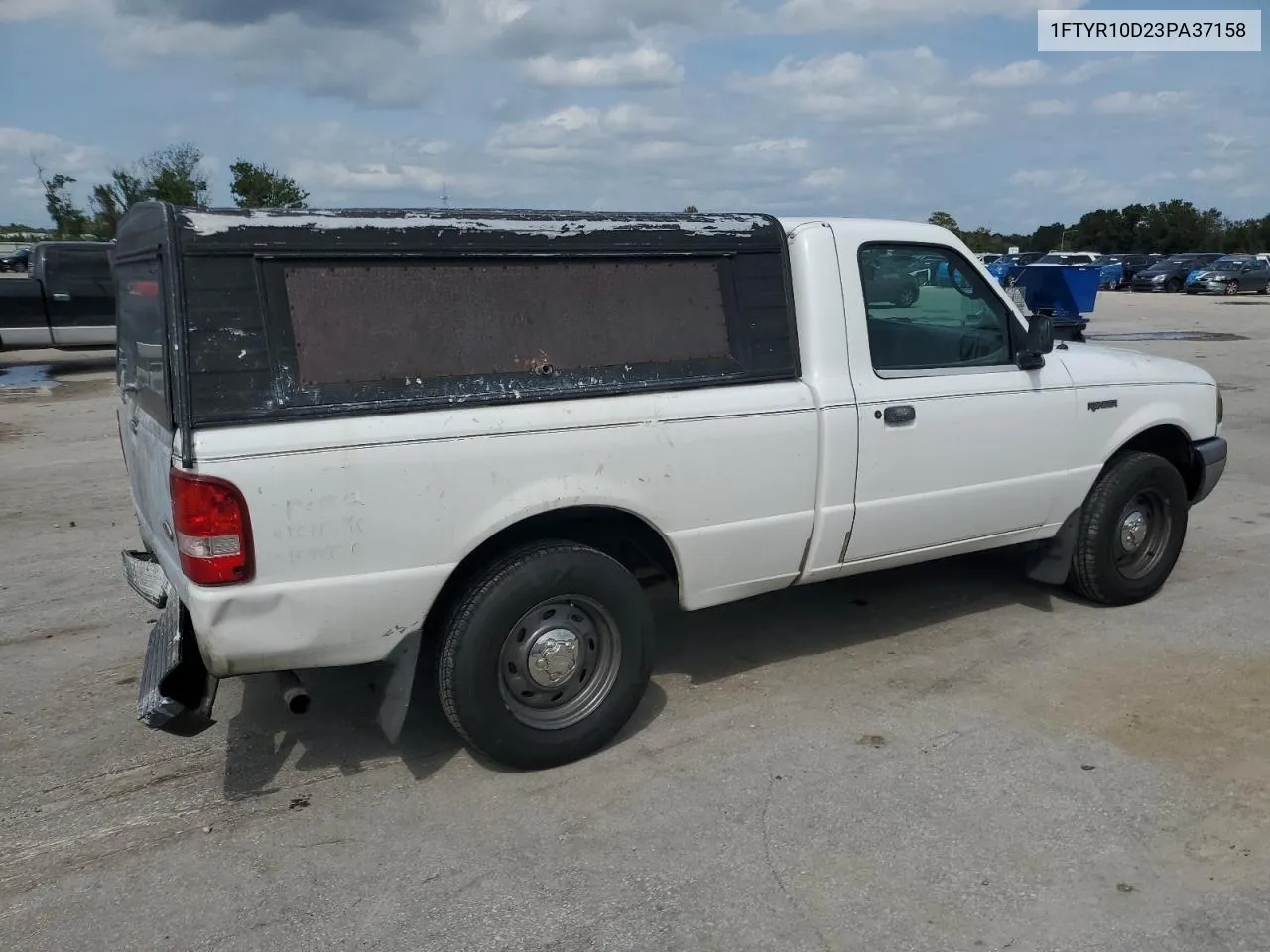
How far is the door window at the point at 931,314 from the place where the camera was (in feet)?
14.9

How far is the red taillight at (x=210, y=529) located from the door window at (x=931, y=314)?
2.54 metres

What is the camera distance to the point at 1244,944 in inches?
115

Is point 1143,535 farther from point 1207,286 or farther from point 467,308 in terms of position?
point 1207,286

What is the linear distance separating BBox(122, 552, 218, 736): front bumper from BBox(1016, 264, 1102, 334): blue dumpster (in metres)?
19.0

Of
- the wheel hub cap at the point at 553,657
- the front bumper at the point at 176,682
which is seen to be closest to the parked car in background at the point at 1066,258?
the wheel hub cap at the point at 553,657

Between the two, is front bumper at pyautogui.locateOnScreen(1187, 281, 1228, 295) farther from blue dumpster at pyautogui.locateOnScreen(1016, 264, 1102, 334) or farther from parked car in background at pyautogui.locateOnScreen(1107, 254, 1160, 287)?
blue dumpster at pyautogui.locateOnScreen(1016, 264, 1102, 334)

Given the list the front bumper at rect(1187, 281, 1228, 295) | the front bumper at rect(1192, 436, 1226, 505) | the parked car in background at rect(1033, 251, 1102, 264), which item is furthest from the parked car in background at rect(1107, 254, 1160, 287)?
the front bumper at rect(1192, 436, 1226, 505)

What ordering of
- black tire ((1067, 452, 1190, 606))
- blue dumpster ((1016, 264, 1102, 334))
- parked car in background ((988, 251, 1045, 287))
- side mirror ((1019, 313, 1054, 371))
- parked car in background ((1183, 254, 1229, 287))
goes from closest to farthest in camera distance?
side mirror ((1019, 313, 1054, 371)) → black tire ((1067, 452, 1190, 606)) → blue dumpster ((1016, 264, 1102, 334)) → parked car in background ((988, 251, 1045, 287)) → parked car in background ((1183, 254, 1229, 287))

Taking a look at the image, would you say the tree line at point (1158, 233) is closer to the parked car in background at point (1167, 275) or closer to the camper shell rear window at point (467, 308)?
the parked car in background at point (1167, 275)

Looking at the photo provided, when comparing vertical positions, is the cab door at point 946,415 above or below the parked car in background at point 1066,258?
below

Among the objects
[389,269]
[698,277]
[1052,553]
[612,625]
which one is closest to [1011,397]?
[1052,553]

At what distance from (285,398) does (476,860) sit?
1548 mm

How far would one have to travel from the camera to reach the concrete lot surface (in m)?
→ 3.09

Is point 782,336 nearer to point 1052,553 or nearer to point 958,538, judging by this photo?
point 958,538
